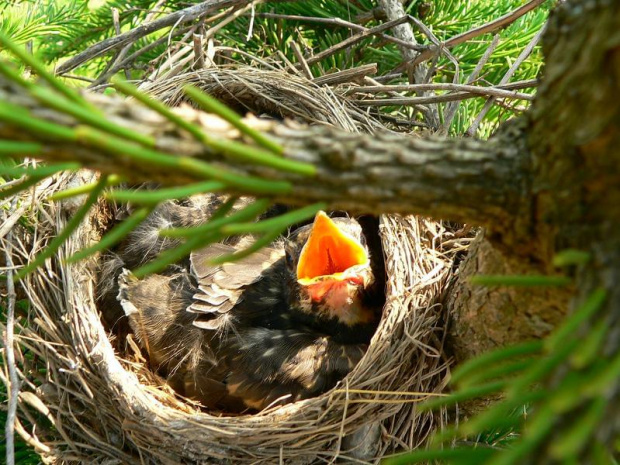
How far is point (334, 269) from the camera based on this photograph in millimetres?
1754

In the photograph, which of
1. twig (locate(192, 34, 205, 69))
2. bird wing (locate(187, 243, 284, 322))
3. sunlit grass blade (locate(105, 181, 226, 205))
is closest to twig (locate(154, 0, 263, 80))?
twig (locate(192, 34, 205, 69))

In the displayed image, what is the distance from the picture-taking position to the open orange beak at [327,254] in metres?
1.62

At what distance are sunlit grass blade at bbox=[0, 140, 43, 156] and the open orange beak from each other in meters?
1.18

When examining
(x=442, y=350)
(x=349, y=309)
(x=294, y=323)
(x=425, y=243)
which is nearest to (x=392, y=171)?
(x=442, y=350)

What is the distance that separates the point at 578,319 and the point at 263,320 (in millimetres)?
1421

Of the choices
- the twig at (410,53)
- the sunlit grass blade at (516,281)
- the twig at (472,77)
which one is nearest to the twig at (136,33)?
the twig at (410,53)

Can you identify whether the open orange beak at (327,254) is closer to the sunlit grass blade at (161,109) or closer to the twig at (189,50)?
the twig at (189,50)

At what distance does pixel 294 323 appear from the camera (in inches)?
69.9

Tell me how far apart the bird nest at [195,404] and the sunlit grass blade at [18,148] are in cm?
94

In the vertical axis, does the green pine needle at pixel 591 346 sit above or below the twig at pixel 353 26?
below

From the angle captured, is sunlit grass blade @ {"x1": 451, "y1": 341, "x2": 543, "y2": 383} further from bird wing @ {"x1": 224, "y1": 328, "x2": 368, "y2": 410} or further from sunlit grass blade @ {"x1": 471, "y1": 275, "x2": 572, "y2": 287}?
bird wing @ {"x1": 224, "y1": 328, "x2": 368, "y2": 410}

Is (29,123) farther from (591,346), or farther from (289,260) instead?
(289,260)

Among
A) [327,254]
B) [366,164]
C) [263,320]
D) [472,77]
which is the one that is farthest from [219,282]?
[366,164]

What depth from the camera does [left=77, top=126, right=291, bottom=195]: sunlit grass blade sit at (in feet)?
1.33
